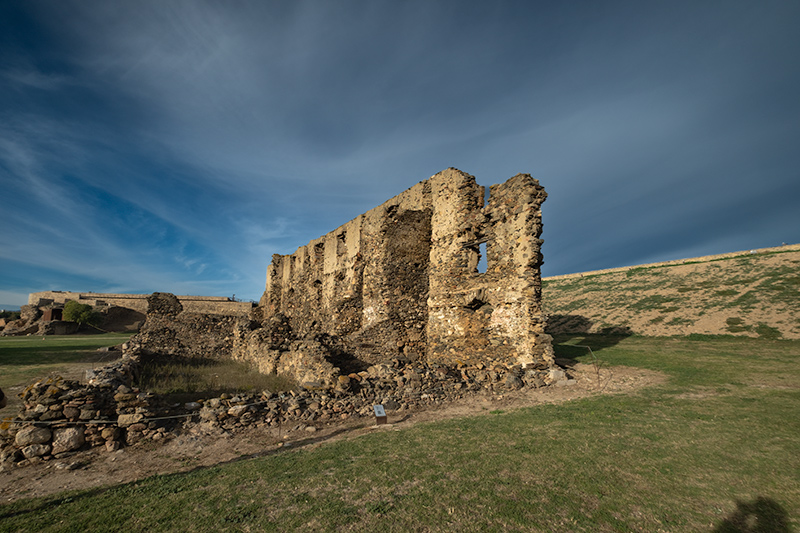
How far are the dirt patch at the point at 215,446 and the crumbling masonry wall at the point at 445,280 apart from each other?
217cm

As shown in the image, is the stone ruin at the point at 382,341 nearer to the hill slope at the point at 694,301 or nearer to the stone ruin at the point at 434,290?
the stone ruin at the point at 434,290

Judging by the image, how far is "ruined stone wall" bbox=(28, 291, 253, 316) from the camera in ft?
168

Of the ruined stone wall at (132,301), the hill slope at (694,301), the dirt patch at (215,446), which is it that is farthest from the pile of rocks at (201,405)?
the ruined stone wall at (132,301)

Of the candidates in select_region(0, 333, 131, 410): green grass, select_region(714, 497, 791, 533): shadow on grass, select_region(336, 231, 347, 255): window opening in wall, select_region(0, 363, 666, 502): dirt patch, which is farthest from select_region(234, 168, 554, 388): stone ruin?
select_region(0, 333, 131, 410): green grass

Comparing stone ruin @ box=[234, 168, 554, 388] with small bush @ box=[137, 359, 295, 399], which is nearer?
small bush @ box=[137, 359, 295, 399]

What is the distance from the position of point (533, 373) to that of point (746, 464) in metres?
6.02

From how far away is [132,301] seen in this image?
52.4 meters

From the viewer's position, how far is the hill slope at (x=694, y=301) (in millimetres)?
20453

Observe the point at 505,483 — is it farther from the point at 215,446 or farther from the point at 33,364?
the point at 33,364

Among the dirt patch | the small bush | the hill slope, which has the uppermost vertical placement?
the hill slope

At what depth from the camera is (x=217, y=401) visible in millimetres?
8594

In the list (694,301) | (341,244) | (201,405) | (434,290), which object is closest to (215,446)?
(201,405)

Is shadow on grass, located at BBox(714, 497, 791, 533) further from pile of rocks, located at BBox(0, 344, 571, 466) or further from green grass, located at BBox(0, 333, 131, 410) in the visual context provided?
green grass, located at BBox(0, 333, 131, 410)

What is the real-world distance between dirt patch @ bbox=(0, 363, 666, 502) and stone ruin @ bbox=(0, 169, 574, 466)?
1.07 feet
